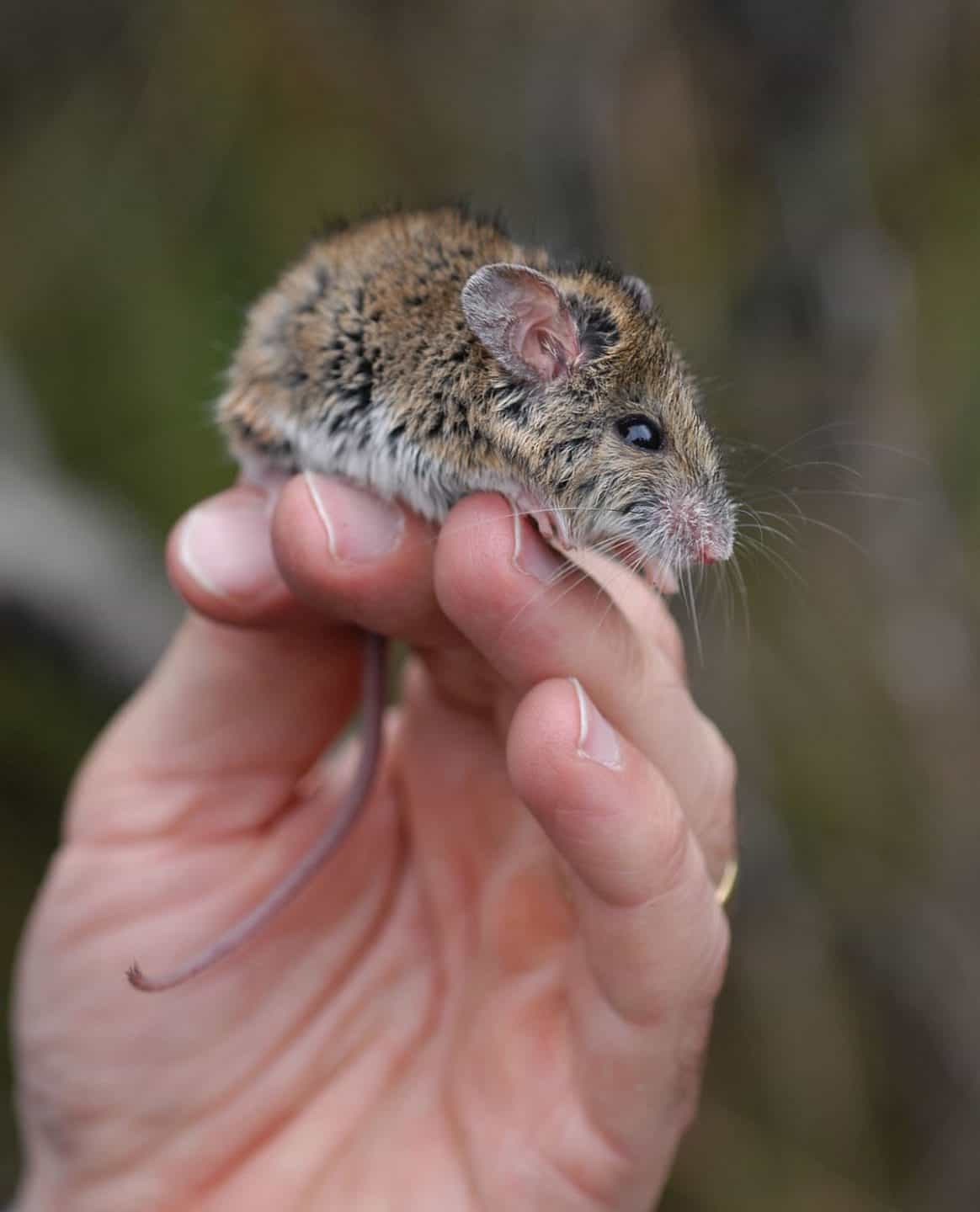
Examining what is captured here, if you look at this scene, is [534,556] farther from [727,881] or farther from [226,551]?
[727,881]

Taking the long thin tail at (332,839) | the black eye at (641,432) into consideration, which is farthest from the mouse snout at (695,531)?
the long thin tail at (332,839)

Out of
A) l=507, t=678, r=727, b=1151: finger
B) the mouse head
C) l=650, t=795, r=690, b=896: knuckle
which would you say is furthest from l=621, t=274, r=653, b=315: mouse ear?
l=650, t=795, r=690, b=896: knuckle

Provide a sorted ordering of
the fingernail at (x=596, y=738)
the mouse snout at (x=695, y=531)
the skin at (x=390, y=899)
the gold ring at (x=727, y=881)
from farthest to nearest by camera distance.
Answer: the gold ring at (x=727, y=881)
the mouse snout at (x=695, y=531)
the skin at (x=390, y=899)
the fingernail at (x=596, y=738)

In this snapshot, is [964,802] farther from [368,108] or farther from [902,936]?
[368,108]

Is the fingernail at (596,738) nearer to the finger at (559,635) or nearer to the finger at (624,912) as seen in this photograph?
the finger at (624,912)

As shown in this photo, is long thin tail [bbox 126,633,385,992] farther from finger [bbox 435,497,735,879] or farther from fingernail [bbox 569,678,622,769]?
Result: fingernail [bbox 569,678,622,769]

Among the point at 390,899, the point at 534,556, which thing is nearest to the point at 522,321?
the point at 534,556
